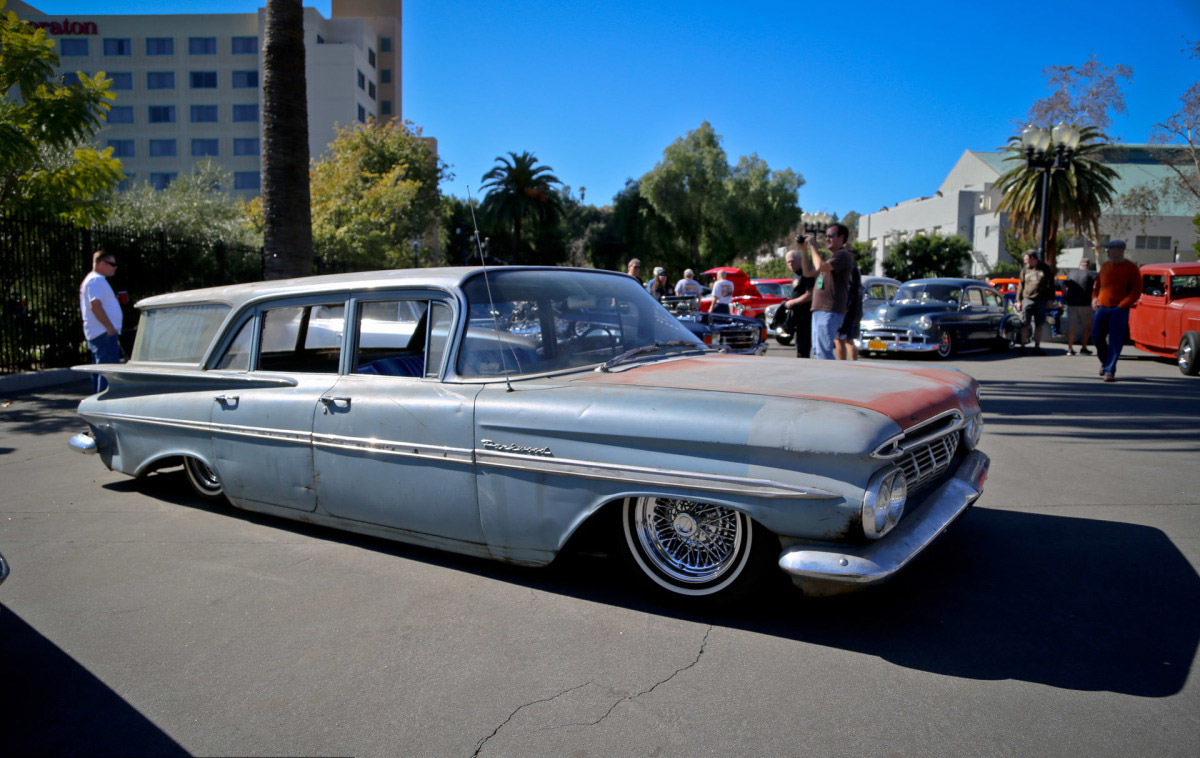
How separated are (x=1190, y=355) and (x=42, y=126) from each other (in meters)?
16.8

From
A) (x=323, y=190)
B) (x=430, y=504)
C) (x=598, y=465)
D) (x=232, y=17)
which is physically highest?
(x=232, y=17)

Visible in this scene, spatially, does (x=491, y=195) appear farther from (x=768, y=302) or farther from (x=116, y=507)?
(x=116, y=507)

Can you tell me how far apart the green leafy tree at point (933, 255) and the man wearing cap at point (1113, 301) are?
45.0 metres

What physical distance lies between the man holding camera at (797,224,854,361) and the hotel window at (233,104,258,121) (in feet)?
202

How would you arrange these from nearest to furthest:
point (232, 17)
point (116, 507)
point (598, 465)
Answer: point (598, 465), point (116, 507), point (232, 17)

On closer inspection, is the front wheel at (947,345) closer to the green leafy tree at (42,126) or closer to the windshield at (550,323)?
the windshield at (550,323)

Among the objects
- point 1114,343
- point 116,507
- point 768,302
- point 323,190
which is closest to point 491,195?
point 323,190

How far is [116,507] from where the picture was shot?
4957 mm

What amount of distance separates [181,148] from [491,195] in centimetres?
2987

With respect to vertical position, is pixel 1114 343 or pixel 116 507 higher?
pixel 1114 343

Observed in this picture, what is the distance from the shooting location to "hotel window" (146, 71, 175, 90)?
2336 inches

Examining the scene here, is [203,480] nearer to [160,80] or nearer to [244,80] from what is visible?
[244,80]

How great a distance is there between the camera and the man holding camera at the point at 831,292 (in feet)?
24.5

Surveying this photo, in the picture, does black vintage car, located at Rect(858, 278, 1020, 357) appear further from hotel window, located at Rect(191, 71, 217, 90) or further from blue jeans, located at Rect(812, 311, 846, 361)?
hotel window, located at Rect(191, 71, 217, 90)
